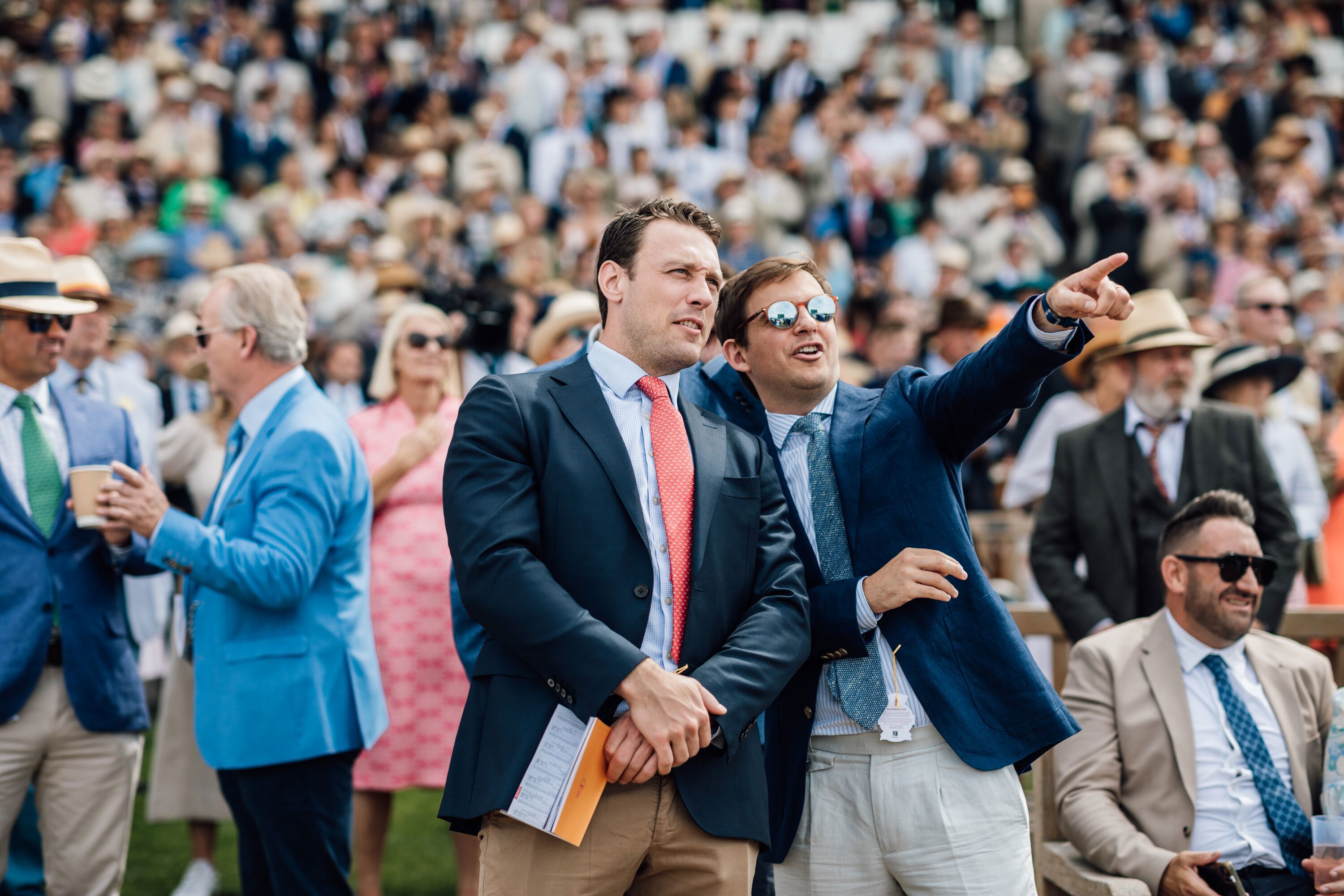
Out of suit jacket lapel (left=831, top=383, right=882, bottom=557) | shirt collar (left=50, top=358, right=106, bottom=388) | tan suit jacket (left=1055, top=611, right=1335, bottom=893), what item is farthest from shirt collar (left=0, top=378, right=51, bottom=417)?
tan suit jacket (left=1055, top=611, right=1335, bottom=893)

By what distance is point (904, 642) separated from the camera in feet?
10.3

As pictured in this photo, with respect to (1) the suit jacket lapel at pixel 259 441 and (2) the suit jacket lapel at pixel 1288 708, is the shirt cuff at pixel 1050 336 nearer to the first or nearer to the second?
(2) the suit jacket lapel at pixel 1288 708

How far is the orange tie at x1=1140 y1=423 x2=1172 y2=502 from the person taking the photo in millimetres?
5160

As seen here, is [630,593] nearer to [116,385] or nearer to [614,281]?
[614,281]

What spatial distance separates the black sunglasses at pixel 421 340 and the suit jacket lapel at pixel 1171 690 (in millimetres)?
2737

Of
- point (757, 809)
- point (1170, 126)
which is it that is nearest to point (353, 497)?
point (757, 809)

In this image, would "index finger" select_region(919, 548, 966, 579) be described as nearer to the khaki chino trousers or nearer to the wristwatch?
the wristwatch

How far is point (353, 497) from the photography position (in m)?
4.13

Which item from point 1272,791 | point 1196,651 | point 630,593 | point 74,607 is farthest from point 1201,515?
point 74,607

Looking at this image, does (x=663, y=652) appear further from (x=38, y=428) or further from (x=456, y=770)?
(x=38, y=428)

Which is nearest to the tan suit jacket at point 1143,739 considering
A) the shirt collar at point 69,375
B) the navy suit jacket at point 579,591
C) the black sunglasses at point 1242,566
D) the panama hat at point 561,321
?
the black sunglasses at point 1242,566

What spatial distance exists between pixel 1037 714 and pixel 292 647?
6.72 feet

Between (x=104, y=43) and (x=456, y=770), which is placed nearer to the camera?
(x=456, y=770)

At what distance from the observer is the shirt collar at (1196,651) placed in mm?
4137
